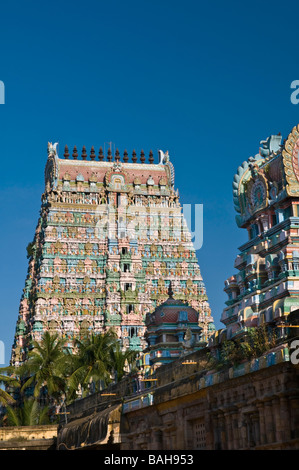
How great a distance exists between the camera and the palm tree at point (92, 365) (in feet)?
209

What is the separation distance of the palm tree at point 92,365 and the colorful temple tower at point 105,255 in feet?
88.0

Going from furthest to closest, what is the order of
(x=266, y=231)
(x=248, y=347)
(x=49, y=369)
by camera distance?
(x=49, y=369) → (x=266, y=231) → (x=248, y=347)

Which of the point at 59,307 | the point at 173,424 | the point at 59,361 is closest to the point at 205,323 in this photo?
the point at 59,307

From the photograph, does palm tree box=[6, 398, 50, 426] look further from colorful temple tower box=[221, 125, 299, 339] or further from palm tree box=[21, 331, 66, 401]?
colorful temple tower box=[221, 125, 299, 339]

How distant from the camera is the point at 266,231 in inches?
1770

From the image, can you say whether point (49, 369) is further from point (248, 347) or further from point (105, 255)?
point (248, 347)

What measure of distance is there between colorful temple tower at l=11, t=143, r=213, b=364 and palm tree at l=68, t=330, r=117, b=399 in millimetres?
26816

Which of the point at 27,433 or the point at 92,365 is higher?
the point at 92,365

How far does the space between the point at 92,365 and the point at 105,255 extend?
3746cm

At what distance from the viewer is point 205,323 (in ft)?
322

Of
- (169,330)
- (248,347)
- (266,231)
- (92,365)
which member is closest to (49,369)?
(92,365)

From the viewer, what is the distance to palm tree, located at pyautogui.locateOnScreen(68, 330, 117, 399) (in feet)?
209

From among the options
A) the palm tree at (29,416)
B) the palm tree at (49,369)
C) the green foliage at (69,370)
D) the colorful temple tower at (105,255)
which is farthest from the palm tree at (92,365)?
the colorful temple tower at (105,255)

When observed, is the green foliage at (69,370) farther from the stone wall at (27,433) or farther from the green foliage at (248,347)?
the green foliage at (248,347)
